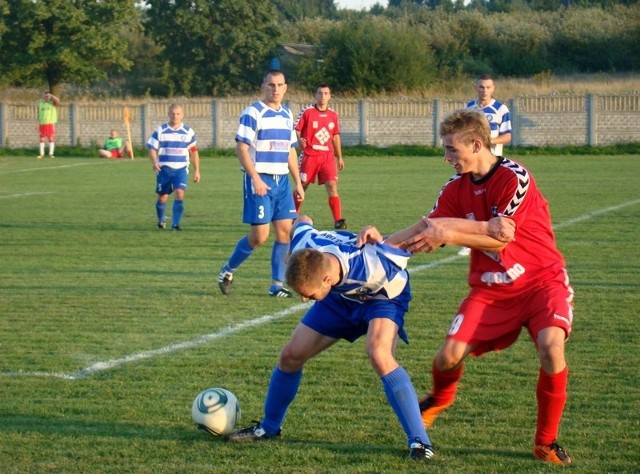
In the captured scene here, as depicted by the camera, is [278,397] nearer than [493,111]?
Yes

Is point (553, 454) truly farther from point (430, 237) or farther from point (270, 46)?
point (270, 46)

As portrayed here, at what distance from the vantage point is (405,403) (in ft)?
15.7

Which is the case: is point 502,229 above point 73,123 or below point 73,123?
below

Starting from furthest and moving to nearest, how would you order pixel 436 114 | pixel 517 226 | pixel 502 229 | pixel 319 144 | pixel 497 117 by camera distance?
pixel 436 114 → pixel 319 144 → pixel 497 117 → pixel 517 226 → pixel 502 229

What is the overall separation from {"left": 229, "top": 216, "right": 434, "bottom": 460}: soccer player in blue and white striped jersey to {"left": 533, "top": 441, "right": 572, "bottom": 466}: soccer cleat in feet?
1.62

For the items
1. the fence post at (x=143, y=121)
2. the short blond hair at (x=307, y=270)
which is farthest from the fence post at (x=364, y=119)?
the short blond hair at (x=307, y=270)

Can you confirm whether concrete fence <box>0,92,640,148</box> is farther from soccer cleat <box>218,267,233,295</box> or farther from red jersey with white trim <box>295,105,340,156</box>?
soccer cleat <box>218,267,233,295</box>

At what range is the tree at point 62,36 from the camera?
46375 millimetres

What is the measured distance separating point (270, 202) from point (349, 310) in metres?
4.57

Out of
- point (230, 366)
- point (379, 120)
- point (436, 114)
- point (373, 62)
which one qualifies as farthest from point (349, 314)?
point (373, 62)

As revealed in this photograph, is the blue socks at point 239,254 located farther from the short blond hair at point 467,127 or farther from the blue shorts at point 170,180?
the blue shorts at point 170,180

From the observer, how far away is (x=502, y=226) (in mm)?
4602

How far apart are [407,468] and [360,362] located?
2.15 m

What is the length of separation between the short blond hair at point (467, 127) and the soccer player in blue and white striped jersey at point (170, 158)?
10.00 m
